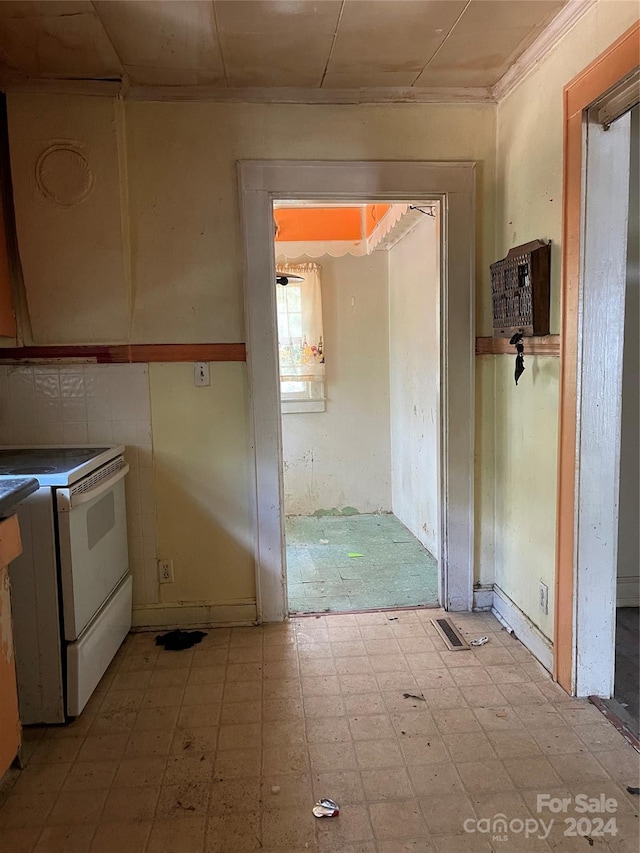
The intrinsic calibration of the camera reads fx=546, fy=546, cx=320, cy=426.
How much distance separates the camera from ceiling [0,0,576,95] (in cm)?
172

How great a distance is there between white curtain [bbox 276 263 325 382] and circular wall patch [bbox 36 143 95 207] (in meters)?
2.06

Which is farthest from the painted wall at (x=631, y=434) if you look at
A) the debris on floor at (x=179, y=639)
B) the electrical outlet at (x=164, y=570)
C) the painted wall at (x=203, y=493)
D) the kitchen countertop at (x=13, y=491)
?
the kitchen countertop at (x=13, y=491)

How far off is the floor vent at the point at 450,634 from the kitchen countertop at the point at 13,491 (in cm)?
171

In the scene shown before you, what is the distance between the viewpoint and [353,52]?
1.99 metres

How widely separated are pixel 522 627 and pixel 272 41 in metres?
2.43

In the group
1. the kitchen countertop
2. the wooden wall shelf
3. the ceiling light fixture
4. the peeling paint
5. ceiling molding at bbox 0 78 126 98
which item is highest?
ceiling molding at bbox 0 78 126 98

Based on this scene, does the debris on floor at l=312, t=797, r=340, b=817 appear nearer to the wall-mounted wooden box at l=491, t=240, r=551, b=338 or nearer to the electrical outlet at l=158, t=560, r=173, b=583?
the electrical outlet at l=158, t=560, r=173, b=583

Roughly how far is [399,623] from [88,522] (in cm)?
142

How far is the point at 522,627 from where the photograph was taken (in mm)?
2283

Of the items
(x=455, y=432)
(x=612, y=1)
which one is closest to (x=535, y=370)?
(x=455, y=432)

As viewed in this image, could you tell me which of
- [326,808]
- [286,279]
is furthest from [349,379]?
[326,808]

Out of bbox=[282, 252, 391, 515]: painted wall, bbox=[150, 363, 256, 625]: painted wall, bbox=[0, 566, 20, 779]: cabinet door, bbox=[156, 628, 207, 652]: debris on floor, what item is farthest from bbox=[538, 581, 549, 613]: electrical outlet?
bbox=[282, 252, 391, 515]: painted wall

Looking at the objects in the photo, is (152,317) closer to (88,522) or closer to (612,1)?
(88,522)

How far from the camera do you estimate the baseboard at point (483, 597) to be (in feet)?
8.54
